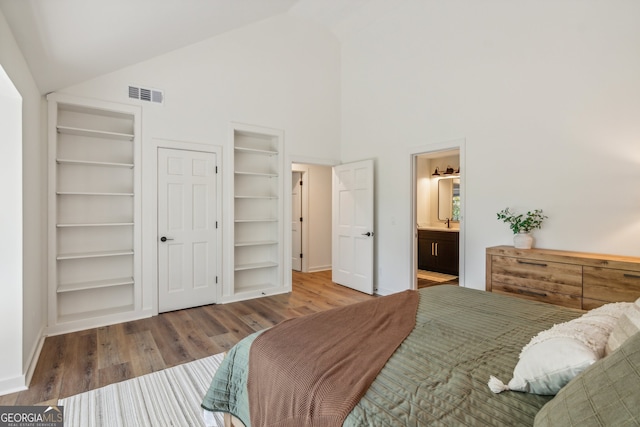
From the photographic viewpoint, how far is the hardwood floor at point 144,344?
90.6 inches

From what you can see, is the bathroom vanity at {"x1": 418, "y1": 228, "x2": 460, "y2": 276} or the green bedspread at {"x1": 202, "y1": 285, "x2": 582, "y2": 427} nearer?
the green bedspread at {"x1": 202, "y1": 285, "x2": 582, "y2": 427}

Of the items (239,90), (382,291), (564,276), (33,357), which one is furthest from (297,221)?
(564,276)

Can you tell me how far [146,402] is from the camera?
2.07 metres

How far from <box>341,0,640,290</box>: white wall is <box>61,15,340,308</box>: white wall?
677 mm

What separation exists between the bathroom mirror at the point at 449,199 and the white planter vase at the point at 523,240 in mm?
3177

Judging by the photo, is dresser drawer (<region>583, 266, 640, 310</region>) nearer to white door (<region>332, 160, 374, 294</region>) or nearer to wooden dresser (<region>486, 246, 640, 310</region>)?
wooden dresser (<region>486, 246, 640, 310</region>)

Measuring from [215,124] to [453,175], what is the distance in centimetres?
442

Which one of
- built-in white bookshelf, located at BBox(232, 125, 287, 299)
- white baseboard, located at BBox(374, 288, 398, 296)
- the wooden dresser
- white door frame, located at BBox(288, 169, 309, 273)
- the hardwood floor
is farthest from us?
white door frame, located at BBox(288, 169, 309, 273)

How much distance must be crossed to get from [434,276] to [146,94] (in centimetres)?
510

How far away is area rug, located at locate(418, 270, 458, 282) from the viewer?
18.0 feet

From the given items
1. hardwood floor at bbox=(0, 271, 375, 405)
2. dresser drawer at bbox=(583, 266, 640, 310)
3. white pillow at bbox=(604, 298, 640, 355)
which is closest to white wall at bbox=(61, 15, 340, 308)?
hardwood floor at bbox=(0, 271, 375, 405)

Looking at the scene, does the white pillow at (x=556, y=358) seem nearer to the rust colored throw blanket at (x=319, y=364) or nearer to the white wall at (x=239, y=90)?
the rust colored throw blanket at (x=319, y=364)
